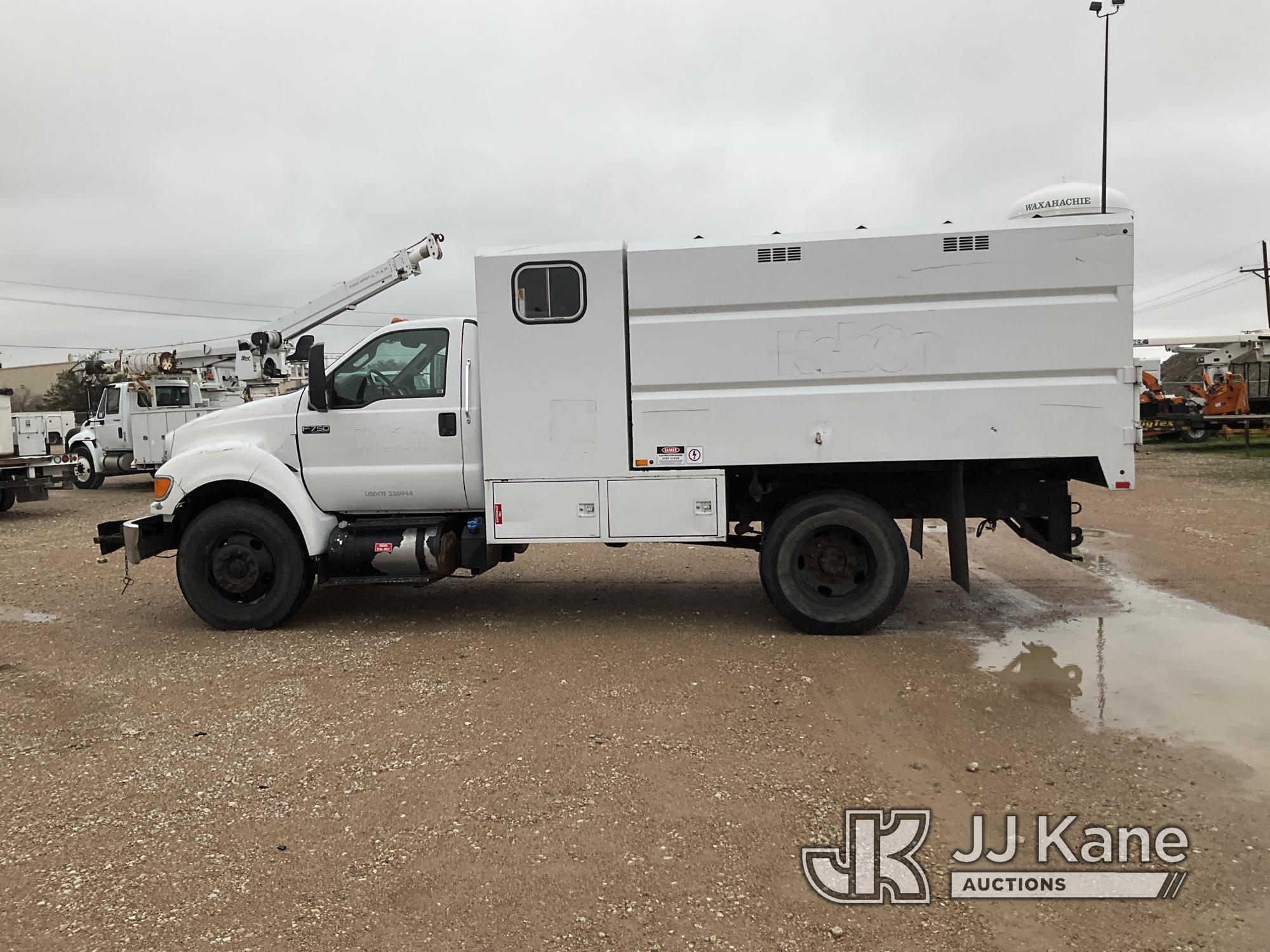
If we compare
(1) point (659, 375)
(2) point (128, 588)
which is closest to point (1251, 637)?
(1) point (659, 375)

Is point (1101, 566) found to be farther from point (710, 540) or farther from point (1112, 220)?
point (710, 540)

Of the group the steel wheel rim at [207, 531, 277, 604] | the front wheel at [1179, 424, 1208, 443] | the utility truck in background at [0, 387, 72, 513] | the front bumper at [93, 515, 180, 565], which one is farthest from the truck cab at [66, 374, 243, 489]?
the front wheel at [1179, 424, 1208, 443]

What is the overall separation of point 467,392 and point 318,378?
3.86ft

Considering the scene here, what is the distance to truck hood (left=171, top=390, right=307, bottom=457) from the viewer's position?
6.89 m

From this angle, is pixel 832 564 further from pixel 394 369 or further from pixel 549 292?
pixel 394 369

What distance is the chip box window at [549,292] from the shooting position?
629 cm

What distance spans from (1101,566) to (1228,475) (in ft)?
34.3

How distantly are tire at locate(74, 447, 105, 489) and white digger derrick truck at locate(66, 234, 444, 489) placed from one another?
0.02 m

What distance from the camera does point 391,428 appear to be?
675cm

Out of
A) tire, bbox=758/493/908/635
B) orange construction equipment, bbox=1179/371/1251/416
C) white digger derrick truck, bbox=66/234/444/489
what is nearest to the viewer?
tire, bbox=758/493/908/635

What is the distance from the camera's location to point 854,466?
253 inches

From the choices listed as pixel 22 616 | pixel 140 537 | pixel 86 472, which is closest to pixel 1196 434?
pixel 140 537

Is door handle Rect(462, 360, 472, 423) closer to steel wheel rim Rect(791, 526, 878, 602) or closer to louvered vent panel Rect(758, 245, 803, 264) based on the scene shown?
louvered vent panel Rect(758, 245, 803, 264)

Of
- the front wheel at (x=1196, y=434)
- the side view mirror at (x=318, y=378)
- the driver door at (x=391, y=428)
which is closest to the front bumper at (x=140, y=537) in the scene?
the driver door at (x=391, y=428)
